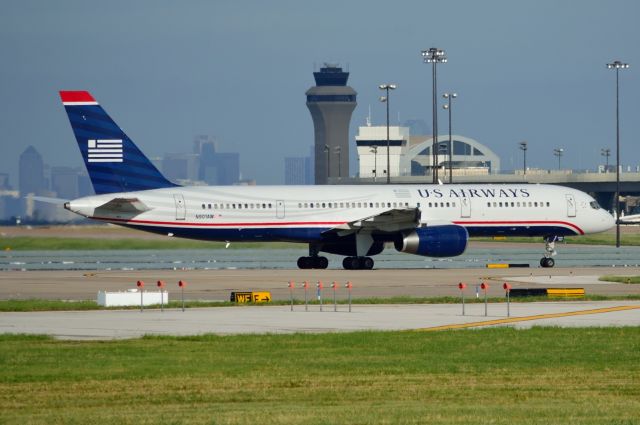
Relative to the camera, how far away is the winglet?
54906 mm

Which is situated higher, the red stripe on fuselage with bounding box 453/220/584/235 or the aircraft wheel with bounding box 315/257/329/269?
the red stripe on fuselage with bounding box 453/220/584/235

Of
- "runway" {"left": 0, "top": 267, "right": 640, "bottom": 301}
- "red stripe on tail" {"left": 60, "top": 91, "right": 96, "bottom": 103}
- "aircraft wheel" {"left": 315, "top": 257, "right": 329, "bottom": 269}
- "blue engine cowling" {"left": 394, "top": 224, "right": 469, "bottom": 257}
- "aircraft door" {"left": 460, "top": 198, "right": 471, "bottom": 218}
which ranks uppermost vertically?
"red stripe on tail" {"left": 60, "top": 91, "right": 96, "bottom": 103}

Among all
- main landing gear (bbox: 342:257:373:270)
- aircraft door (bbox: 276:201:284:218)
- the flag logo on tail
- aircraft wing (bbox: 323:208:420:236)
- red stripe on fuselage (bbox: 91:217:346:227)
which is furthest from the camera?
main landing gear (bbox: 342:257:373:270)

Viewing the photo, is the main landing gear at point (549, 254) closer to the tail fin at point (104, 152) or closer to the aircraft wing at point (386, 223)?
the aircraft wing at point (386, 223)

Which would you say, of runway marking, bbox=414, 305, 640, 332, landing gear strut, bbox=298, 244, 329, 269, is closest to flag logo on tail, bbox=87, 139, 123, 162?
landing gear strut, bbox=298, 244, 329, 269

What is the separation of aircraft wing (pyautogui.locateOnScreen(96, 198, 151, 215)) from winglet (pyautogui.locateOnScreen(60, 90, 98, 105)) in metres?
4.91

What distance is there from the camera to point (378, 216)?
53719 millimetres

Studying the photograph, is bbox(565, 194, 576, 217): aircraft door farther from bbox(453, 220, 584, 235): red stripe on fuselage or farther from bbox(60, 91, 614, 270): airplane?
bbox(60, 91, 614, 270): airplane

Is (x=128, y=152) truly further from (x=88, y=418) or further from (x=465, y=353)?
(x=88, y=418)

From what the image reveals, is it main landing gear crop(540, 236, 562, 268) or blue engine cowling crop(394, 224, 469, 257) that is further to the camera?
main landing gear crop(540, 236, 562, 268)

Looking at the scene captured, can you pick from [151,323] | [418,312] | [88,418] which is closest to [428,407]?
[88,418]

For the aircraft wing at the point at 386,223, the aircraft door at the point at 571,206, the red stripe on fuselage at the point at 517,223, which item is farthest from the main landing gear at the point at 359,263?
the aircraft door at the point at 571,206

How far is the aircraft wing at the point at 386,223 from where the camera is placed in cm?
5341

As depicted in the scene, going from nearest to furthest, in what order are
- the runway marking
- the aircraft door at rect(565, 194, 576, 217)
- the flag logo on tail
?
1. the runway marking
2. the flag logo on tail
3. the aircraft door at rect(565, 194, 576, 217)
